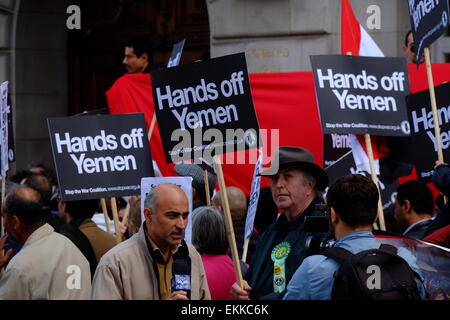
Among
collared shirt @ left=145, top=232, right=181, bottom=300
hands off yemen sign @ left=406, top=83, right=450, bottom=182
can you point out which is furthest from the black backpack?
Result: hands off yemen sign @ left=406, top=83, right=450, bottom=182

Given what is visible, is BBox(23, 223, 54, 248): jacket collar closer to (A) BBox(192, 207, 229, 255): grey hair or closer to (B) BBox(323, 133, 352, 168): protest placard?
(A) BBox(192, 207, 229, 255): grey hair

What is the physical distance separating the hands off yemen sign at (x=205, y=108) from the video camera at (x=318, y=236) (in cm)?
117

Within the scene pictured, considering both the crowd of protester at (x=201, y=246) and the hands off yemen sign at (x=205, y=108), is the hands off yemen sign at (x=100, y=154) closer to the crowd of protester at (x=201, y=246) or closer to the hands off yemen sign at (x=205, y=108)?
the crowd of protester at (x=201, y=246)

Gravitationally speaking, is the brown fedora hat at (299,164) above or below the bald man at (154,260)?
above

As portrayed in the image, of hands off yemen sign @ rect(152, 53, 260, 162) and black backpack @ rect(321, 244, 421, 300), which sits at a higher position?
hands off yemen sign @ rect(152, 53, 260, 162)

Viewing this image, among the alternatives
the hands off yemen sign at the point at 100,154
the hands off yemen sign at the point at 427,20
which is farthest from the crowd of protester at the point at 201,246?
the hands off yemen sign at the point at 427,20

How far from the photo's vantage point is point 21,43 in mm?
13602

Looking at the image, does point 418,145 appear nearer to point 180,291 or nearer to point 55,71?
point 180,291

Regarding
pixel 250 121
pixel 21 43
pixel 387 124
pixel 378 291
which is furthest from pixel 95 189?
Answer: pixel 21 43

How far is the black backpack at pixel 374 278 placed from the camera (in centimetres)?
464

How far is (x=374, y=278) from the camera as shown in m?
4.68

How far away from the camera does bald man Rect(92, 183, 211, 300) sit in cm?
549

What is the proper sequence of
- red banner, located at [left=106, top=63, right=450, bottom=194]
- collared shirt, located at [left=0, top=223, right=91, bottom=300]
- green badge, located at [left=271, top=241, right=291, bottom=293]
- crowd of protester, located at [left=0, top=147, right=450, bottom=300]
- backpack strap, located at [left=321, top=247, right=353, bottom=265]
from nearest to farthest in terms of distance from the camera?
backpack strap, located at [left=321, top=247, right=353, bottom=265], crowd of protester, located at [left=0, top=147, right=450, bottom=300], collared shirt, located at [left=0, top=223, right=91, bottom=300], green badge, located at [left=271, top=241, right=291, bottom=293], red banner, located at [left=106, top=63, right=450, bottom=194]

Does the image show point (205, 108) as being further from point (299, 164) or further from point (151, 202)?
point (151, 202)
